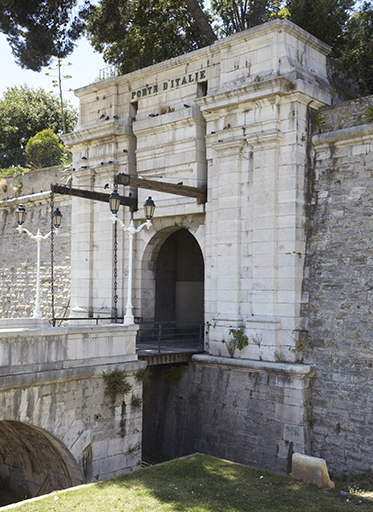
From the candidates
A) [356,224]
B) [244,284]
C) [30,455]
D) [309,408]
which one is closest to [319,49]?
[356,224]

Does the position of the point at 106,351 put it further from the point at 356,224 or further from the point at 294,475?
the point at 356,224

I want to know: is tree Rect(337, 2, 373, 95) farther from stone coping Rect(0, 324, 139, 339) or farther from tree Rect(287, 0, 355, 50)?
stone coping Rect(0, 324, 139, 339)

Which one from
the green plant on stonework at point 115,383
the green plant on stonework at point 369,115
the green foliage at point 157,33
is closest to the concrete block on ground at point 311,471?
the green plant on stonework at point 115,383

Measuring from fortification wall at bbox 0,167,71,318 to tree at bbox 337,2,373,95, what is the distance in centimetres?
1001

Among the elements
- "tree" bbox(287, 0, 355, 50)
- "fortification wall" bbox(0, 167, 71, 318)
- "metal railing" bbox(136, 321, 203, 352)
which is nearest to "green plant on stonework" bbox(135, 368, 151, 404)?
"metal railing" bbox(136, 321, 203, 352)

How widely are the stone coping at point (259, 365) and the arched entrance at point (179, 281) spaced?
12.7 ft

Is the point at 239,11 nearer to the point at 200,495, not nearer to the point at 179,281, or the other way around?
the point at 179,281

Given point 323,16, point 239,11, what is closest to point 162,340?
point 323,16

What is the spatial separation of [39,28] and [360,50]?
9.13m

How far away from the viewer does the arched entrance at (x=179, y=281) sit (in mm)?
16328

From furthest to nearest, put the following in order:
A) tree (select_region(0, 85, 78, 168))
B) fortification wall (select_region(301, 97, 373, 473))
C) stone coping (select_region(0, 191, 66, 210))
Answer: tree (select_region(0, 85, 78, 168)) < stone coping (select_region(0, 191, 66, 210)) < fortification wall (select_region(301, 97, 373, 473))

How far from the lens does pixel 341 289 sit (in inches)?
439

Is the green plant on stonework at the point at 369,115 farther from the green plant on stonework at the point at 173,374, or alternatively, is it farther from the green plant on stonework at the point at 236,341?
the green plant on stonework at the point at 173,374

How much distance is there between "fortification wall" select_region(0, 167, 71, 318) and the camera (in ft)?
62.5
